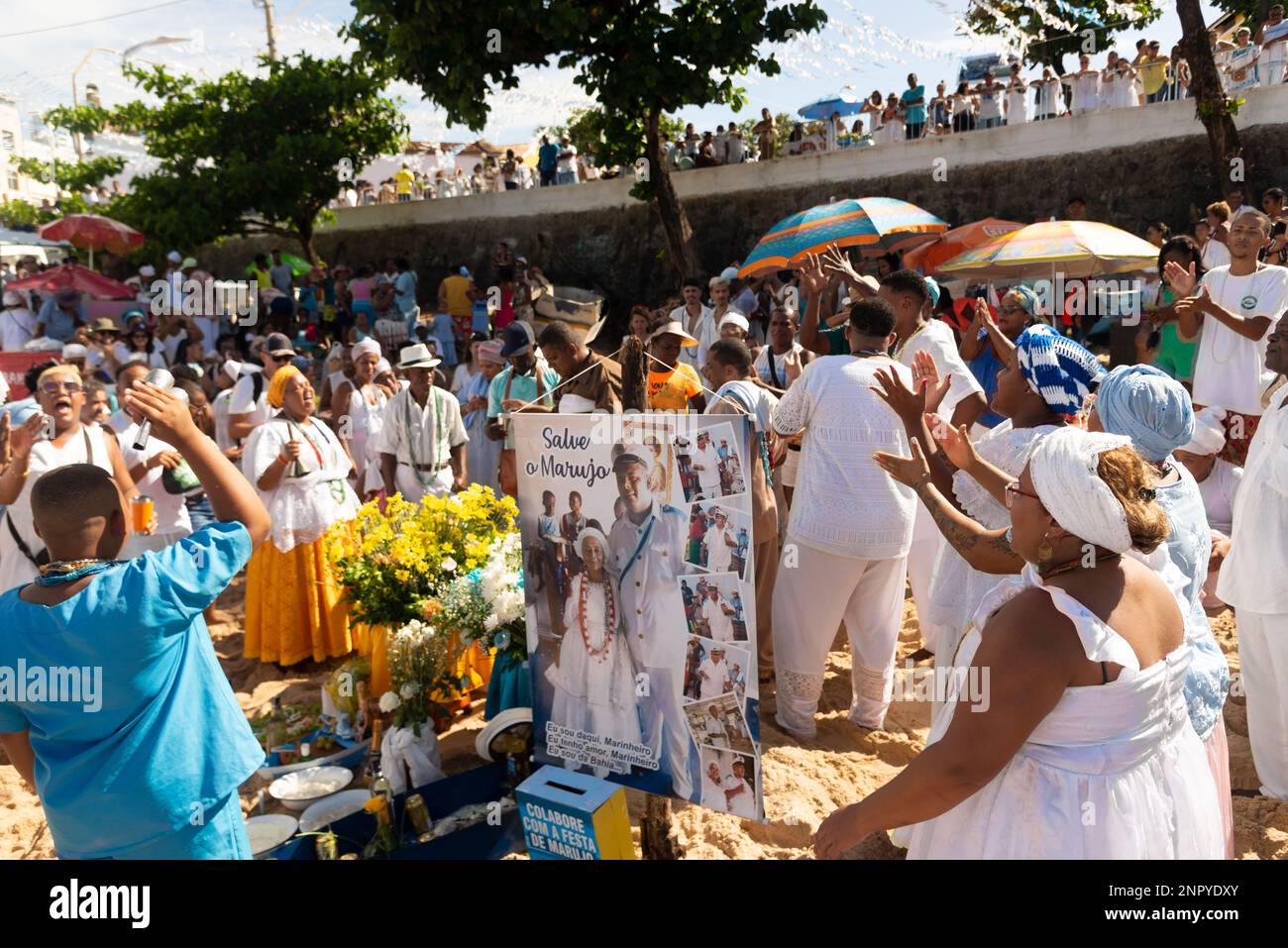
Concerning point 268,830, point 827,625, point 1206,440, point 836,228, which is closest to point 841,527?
point 827,625

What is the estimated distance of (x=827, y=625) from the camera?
4.69m

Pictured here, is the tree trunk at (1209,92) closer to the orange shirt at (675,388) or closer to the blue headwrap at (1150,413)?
the orange shirt at (675,388)

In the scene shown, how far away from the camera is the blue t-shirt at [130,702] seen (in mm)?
2346

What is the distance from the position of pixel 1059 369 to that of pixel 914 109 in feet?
54.2

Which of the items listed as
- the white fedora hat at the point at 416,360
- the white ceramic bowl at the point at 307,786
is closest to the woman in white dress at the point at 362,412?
the white fedora hat at the point at 416,360

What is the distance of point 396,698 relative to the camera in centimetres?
443

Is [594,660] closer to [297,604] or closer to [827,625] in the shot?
[827,625]

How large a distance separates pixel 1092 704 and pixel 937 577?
2.00m

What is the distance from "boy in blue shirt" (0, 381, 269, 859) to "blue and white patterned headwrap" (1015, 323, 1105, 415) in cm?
265

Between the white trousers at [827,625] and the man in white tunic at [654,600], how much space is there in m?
1.44

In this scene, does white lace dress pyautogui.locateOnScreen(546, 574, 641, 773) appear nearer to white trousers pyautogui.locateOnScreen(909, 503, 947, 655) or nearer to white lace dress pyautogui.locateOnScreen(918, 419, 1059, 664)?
white lace dress pyautogui.locateOnScreen(918, 419, 1059, 664)
